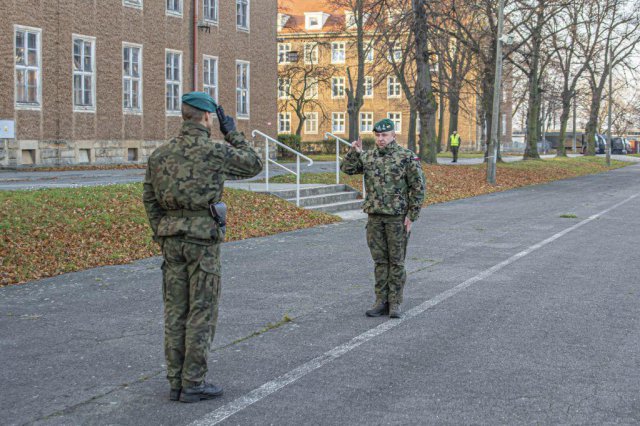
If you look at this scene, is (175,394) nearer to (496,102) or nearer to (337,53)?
(496,102)

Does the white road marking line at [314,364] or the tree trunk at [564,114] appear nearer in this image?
the white road marking line at [314,364]

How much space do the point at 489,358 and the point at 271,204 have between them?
12.3 m

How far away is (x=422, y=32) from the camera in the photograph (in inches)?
1309

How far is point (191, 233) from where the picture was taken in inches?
217

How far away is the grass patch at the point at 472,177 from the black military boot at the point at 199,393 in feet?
58.3

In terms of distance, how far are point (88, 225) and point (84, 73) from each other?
18465 mm

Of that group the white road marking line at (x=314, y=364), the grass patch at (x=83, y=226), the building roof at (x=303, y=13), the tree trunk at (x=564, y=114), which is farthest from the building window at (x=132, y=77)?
the building roof at (x=303, y=13)

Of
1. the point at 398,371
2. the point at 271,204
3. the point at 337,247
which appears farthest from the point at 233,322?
the point at 271,204

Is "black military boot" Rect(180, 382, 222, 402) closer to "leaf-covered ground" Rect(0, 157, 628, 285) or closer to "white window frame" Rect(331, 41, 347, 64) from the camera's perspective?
"leaf-covered ground" Rect(0, 157, 628, 285)

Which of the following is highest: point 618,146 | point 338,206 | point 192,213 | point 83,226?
point 618,146

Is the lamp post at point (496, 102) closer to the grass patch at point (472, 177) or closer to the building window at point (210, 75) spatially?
the grass patch at point (472, 177)

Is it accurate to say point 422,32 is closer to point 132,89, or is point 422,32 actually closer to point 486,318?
point 132,89

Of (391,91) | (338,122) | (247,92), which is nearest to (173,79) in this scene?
(247,92)

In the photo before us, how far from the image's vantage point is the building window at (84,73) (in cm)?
3042
